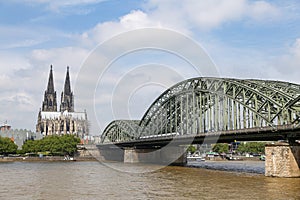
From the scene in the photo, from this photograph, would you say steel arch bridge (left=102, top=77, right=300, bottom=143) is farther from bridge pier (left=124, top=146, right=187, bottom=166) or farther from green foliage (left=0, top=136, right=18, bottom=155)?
green foliage (left=0, top=136, right=18, bottom=155)

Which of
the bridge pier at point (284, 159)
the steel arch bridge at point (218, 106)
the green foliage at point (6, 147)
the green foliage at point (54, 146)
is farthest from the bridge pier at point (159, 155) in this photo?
the green foliage at point (6, 147)

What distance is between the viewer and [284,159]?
187 ft

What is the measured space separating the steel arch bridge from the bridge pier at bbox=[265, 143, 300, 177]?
3343 millimetres

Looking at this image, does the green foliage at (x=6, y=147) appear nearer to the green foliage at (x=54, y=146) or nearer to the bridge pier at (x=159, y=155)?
the green foliage at (x=54, y=146)

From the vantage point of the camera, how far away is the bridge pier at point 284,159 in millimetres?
56844

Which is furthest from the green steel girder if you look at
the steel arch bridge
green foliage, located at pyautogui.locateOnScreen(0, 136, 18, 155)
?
green foliage, located at pyautogui.locateOnScreen(0, 136, 18, 155)

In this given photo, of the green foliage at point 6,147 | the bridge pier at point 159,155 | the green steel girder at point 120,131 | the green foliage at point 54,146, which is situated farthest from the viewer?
the green foliage at point 54,146

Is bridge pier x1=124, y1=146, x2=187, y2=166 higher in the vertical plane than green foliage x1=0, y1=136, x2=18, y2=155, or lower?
lower

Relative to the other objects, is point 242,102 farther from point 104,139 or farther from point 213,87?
point 104,139

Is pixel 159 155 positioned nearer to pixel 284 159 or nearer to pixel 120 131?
pixel 120 131

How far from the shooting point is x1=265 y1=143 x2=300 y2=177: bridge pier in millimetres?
56844

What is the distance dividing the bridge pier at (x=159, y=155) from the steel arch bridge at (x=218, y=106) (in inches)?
200

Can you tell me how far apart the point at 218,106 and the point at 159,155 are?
36.2 m

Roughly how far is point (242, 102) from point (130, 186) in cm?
3038
